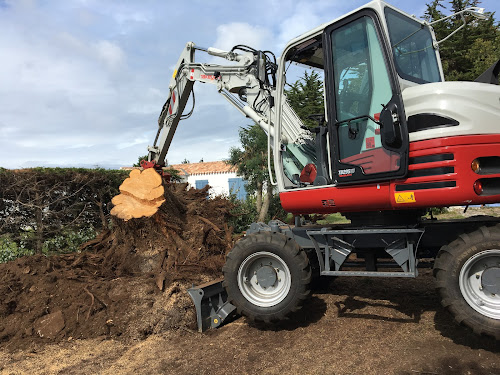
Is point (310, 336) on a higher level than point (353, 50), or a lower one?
lower

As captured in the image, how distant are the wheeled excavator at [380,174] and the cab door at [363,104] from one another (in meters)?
0.01

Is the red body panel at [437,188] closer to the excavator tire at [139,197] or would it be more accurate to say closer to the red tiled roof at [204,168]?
the excavator tire at [139,197]

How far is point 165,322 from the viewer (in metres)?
4.50

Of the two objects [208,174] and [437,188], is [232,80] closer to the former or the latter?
[437,188]

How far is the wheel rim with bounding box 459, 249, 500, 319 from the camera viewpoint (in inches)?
129

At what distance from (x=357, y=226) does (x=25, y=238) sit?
6373 millimetres

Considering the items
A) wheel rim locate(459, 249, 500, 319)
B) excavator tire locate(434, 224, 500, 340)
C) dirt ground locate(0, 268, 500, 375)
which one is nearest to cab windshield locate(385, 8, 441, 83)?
excavator tire locate(434, 224, 500, 340)

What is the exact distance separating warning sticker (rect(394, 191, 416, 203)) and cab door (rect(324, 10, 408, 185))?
18 cm

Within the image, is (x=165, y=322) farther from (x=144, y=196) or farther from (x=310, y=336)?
(x=144, y=196)

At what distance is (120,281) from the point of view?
5102 millimetres

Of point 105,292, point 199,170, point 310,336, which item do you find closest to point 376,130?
point 310,336

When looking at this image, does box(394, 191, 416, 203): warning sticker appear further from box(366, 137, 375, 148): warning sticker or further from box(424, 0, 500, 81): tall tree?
box(424, 0, 500, 81): tall tree

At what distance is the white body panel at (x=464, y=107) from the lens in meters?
3.29

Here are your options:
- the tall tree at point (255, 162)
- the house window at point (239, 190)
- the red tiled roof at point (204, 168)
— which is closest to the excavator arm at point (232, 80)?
A: the house window at point (239, 190)
